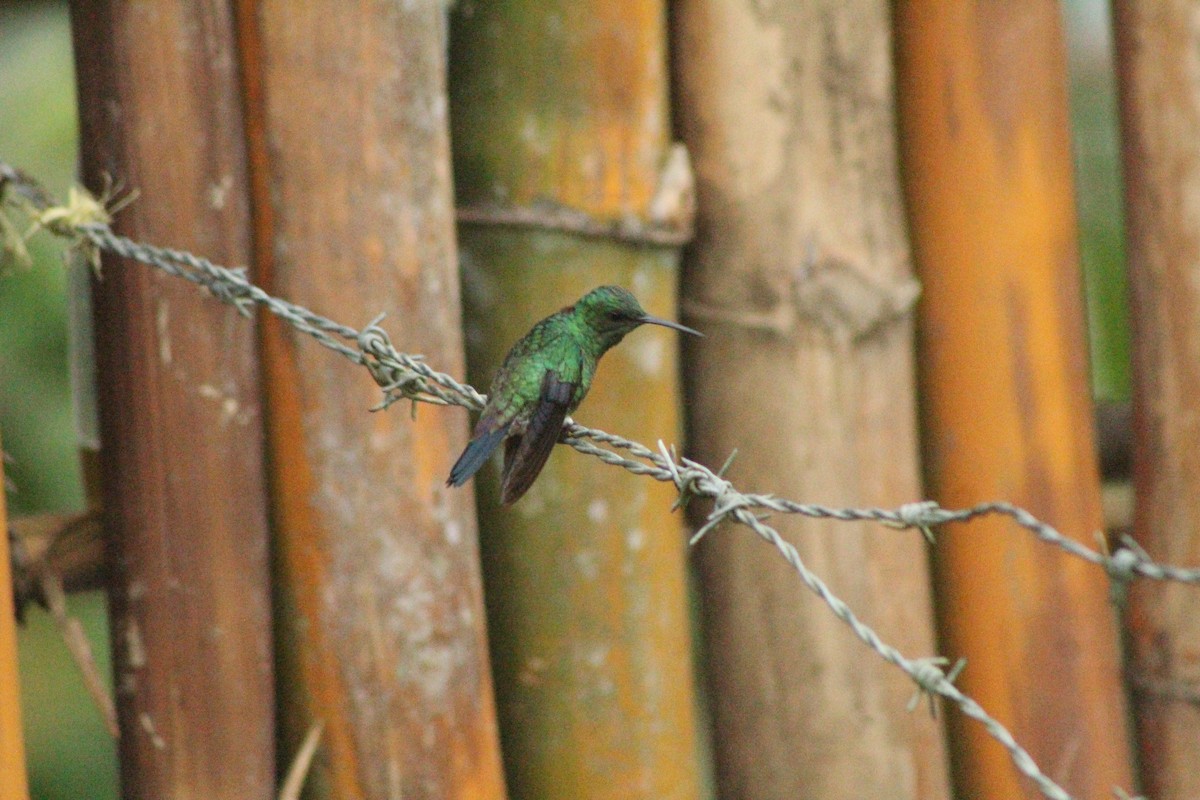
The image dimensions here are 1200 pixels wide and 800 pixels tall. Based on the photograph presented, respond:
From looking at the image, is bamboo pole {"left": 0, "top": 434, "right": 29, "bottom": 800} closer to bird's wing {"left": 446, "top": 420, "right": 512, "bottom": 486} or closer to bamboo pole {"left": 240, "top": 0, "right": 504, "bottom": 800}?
bamboo pole {"left": 240, "top": 0, "right": 504, "bottom": 800}

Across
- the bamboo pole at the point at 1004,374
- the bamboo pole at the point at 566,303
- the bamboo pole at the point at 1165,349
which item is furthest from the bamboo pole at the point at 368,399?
the bamboo pole at the point at 1165,349

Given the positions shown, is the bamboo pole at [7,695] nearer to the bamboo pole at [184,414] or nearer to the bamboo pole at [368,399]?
the bamboo pole at [184,414]

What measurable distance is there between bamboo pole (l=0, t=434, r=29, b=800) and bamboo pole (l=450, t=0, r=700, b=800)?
3.02ft

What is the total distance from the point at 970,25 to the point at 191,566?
6.77 feet

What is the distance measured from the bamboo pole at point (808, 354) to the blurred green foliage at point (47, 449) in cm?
338

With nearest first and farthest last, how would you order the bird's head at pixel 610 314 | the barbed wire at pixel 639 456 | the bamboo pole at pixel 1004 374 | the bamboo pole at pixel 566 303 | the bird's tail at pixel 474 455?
the barbed wire at pixel 639 456 → the bird's tail at pixel 474 455 → the bird's head at pixel 610 314 → the bamboo pole at pixel 566 303 → the bamboo pole at pixel 1004 374

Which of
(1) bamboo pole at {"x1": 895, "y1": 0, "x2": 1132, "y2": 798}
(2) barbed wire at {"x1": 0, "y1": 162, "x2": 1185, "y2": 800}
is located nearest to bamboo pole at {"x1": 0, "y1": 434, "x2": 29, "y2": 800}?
(2) barbed wire at {"x1": 0, "y1": 162, "x2": 1185, "y2": 800}

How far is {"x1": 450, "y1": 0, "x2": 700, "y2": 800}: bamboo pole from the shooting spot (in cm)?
274

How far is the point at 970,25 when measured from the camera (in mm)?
3105

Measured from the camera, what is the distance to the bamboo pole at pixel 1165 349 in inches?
123

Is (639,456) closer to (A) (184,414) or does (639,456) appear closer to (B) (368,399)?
(B) (368,399)

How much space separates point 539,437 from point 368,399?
1.66 ft

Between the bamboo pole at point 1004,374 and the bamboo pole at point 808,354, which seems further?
the bamboo pole at point 1004,374

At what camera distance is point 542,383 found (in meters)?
2.22
